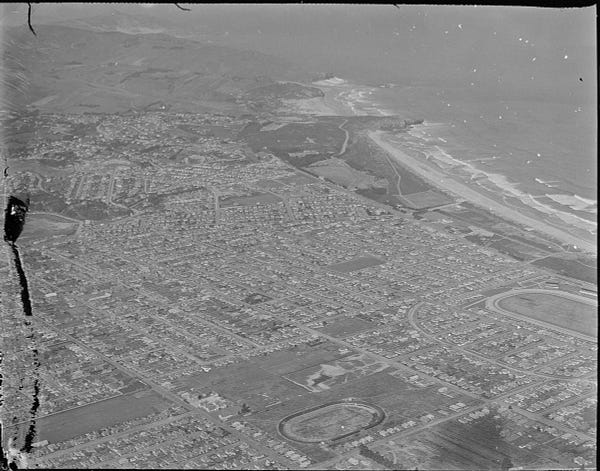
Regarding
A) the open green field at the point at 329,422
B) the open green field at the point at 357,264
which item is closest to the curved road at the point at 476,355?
the open green field at the point at 357,264

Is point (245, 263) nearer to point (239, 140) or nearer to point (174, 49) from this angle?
point (239, 140)

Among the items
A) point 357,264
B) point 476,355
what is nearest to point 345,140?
point 357,264

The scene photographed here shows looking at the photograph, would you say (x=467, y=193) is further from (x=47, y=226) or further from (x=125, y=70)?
(x=125, y=70)

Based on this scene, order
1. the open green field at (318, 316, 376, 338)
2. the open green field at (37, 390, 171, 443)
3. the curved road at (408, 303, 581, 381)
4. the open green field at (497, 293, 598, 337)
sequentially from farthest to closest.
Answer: the open green field at (497, 293, 598, 337)
the open green field at (318, 316, 376, 338)
the curved road at (408, 303, 581, 381)
the open green field at (37, 390, 171, 443)

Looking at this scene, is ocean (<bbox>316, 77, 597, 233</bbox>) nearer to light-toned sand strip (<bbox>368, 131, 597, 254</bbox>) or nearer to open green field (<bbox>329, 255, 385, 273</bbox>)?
light-toned sand strip (<bbox>368, 131, 597, 254</bbox>)

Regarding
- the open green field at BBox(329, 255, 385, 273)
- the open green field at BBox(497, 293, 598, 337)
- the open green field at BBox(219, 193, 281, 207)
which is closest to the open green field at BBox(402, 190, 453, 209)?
the open green field at BBox(219, 193, 281, 207)

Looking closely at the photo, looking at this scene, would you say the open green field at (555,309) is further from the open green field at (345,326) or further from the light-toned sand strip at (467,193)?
the open green field at (345,326)
